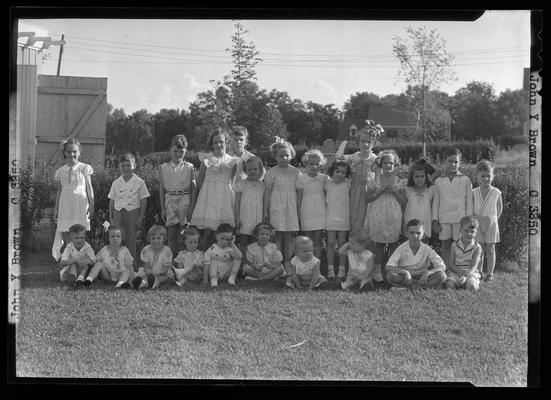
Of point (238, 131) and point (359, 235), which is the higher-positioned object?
point (238, 131)

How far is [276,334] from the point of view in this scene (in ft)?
19.0

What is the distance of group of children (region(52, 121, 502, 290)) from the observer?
679cm

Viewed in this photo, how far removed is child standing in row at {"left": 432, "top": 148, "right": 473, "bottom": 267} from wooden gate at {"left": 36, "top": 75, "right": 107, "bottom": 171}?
3518mm

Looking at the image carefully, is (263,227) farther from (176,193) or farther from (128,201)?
(128,201)

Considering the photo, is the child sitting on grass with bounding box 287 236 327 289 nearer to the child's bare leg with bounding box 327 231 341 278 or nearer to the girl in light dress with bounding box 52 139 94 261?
the child's bare leg with bounding box 327 231 341 278

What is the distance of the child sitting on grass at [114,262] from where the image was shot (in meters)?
6.78

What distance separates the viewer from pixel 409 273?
6590 mm

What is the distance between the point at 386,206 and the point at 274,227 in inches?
45.6

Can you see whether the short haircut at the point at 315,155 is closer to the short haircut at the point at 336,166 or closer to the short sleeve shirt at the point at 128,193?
the short haircut at the point at 336,166

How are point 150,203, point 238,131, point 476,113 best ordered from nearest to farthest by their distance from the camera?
point 476,113 → point 238,131 → point 150,203

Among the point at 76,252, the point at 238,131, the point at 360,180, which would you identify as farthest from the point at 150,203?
the point at 360,180

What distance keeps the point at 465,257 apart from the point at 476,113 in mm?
1417

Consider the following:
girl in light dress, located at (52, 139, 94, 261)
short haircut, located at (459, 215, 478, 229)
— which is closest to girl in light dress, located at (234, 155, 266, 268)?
girl in light dress, located at (52, 139, 94, 261)

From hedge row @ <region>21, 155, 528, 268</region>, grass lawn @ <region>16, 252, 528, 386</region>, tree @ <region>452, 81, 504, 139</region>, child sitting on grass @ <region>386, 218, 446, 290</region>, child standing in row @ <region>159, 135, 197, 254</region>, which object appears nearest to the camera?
grass lawn @ <region>16, 252, 528, 386</region>
